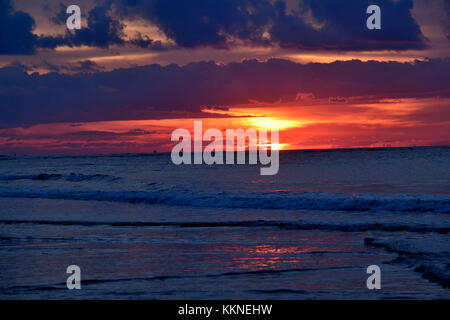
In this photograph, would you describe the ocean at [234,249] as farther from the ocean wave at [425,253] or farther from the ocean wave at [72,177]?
the ocean wave at [72,177]

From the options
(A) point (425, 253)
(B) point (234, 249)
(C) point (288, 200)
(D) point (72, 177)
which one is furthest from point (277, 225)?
(D) point (72, 177)

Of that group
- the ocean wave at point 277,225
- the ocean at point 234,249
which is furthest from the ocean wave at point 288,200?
the ocean wave at point 277,225

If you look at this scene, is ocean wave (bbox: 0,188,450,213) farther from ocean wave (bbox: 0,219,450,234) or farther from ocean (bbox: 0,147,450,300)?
ocean wave (bbox: 0,219,450,234)

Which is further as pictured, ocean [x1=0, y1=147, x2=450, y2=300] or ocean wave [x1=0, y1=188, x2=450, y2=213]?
ocean wave [x1=0, y1=188, x2=450, y2=213]

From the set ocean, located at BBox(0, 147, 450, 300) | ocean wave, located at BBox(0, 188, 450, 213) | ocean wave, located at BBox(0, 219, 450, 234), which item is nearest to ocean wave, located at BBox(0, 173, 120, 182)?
ocean wave, located at BBox(0, 188, 450, 213)

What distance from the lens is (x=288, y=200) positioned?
2611cm

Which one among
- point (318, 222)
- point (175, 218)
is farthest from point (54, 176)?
point (318, 222)

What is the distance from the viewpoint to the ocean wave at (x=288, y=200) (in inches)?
922

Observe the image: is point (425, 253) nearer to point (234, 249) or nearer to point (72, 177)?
point (234, 249)

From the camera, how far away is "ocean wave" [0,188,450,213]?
2342 centimetres
